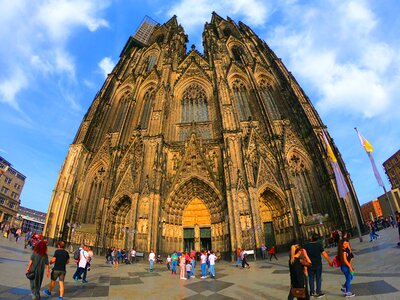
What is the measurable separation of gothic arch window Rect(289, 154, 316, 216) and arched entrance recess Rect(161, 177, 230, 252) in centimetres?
679

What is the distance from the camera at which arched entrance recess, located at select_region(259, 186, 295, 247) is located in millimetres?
17875

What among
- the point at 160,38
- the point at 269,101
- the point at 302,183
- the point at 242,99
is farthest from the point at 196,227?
the point at 160,38

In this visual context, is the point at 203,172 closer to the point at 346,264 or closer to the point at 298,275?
the point at 346,264

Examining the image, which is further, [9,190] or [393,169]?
[9,190]

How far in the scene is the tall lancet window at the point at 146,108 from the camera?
25983 millimetres

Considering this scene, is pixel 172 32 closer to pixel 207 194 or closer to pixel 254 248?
pixel 207 194

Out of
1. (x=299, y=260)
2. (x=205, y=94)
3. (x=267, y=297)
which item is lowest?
(x=267, y=297)

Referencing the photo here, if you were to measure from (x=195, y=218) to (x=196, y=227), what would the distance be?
0.79 meters

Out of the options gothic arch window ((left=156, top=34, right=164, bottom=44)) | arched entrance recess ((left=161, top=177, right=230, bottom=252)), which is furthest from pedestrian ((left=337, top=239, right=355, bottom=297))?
gothic arch window ((left=156, top=34, right=164, bottom=44))

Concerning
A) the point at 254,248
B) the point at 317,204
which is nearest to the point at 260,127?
the point at 317,204

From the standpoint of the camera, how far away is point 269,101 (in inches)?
1018

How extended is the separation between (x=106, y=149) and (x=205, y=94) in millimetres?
13269

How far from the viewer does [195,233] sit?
19672mm

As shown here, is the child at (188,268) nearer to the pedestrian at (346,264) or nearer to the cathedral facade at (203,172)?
the pedestrian at (346,264)
